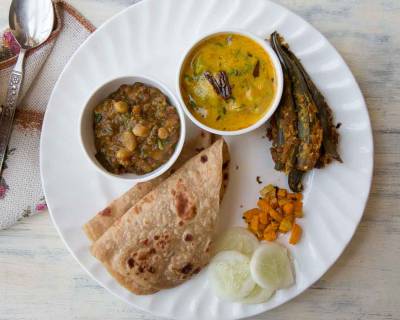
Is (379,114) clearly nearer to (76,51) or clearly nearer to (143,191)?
(143,191)

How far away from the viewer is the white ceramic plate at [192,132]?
330 centimetres

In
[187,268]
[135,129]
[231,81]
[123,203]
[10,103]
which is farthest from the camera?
[10,103]

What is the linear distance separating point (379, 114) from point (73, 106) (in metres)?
2.39

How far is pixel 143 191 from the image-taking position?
3.29m

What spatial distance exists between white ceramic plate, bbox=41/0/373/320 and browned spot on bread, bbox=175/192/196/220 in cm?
39

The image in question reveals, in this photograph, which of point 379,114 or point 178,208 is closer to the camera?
point 178,208

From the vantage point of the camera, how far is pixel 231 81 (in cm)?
293

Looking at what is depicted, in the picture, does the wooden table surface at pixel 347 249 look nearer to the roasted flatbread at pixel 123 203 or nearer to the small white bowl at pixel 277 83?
the roasted flatbread at pixel 123 203

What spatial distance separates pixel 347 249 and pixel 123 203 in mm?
1826

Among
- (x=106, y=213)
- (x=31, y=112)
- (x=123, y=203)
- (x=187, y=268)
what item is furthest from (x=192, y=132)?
(x=31, y=112)

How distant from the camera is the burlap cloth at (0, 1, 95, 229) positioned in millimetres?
3506

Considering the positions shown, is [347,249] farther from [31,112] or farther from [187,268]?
[31,112]

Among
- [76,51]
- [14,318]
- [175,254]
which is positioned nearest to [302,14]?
[76,51]

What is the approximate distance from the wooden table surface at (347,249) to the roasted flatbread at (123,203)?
1.78 feet
